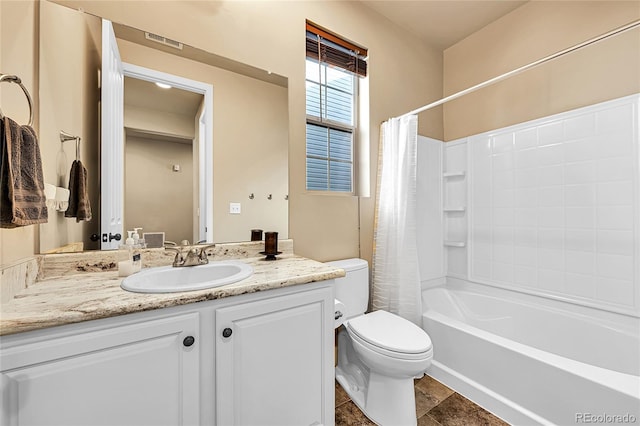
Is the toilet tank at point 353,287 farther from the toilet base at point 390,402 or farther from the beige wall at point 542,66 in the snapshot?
the beige wall at point 542,66

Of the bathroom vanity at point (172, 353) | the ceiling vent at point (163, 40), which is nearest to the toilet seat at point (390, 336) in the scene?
the bathroom vanity at point (172, 353)

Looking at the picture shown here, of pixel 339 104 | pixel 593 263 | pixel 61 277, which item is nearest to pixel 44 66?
pixel 61 277

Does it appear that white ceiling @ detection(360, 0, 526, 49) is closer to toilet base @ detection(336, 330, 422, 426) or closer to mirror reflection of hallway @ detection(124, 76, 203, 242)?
mirror reflection of hallway @ detection(124, 76, 203, 242)

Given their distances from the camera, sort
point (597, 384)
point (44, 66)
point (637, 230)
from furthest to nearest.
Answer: point (637, 230), point (597, 384), point (44, 66)

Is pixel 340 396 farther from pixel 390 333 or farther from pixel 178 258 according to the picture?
pixel 178 258

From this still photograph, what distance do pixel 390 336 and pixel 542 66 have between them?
2.28m

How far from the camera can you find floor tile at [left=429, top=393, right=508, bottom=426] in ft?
4.70

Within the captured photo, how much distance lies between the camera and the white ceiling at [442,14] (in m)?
2.07

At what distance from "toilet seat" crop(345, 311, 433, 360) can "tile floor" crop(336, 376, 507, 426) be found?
45 centimetres

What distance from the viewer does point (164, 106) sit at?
132 centimetres

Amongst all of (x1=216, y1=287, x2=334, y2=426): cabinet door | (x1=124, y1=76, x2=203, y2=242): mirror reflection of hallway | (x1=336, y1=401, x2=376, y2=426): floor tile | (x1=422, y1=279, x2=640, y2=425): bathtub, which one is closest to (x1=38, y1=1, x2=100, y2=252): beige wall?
(x1=124, y1=76, x2=203, y2=242): mirror reflection of hallway

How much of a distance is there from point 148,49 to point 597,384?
2582mm

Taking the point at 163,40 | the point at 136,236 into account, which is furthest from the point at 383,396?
the point at 163,40

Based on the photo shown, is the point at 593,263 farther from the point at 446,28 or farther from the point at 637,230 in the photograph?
the point at 446,28
